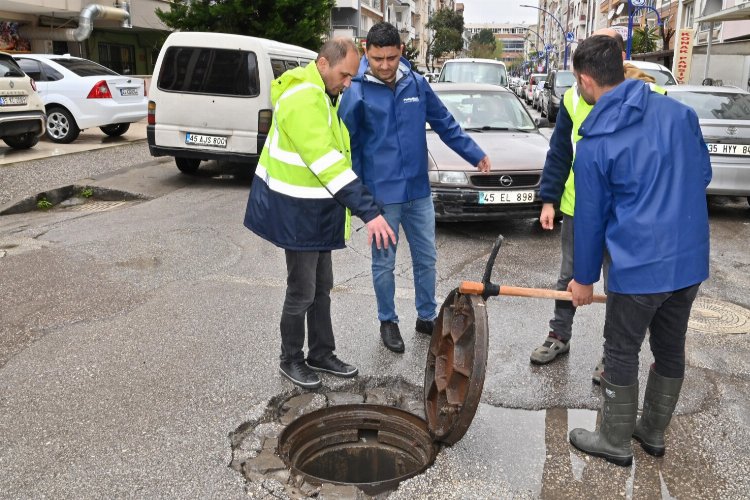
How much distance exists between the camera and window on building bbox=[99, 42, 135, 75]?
26.3 m

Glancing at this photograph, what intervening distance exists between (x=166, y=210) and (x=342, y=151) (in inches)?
214

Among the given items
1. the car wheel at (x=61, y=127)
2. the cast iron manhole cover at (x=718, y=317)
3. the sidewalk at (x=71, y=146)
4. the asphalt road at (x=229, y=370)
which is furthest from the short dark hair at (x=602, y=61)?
the car wheel at (x=61, y=127)

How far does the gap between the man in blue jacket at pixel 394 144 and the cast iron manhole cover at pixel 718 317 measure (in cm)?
198

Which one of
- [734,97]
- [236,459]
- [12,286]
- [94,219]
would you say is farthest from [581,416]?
[734,97]

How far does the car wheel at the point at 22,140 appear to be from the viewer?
1259 centimetres

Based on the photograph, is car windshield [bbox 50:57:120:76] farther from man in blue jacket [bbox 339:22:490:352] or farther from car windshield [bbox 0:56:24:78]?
man in blue jacket [bbox 339:22:490:352]

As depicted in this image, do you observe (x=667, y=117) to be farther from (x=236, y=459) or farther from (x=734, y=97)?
(x=734, y=97)

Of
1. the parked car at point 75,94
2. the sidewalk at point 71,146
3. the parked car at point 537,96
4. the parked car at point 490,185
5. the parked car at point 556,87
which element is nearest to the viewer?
the parked car at point 490,185

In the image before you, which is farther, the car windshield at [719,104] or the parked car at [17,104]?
the parked car at [17,104]

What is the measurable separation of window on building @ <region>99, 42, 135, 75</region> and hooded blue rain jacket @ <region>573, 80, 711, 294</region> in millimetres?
26270

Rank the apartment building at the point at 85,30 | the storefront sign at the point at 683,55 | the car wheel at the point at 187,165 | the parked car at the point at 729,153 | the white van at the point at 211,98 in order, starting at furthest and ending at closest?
the storefront sign at the point at 683,55, the apartment building at the point at 85,30, the car wheel at the point at 187,165, the white van at the point at 211,98, the parked car at the point at 729,153

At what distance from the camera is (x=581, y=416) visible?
12.3 ft

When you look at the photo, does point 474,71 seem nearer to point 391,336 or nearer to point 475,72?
point 475,72

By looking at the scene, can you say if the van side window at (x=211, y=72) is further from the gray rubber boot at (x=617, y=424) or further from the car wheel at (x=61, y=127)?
the gray rubber boot at (x=617, y=424)
